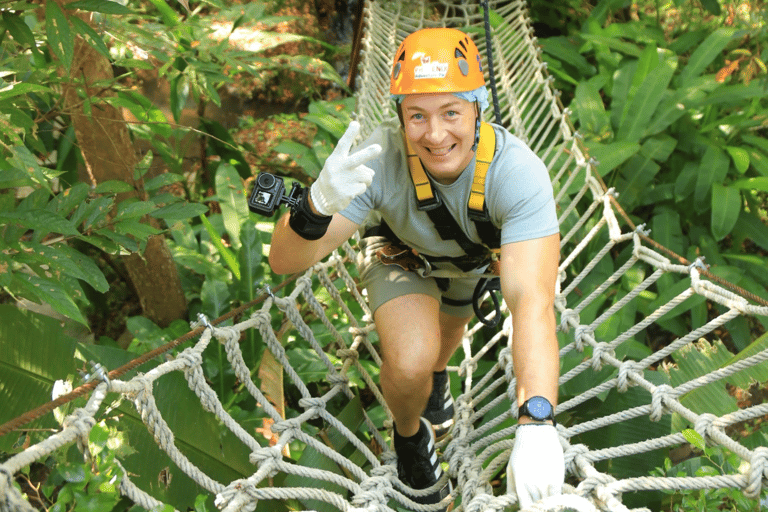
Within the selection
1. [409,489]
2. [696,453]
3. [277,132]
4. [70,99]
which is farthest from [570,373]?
[277,132]

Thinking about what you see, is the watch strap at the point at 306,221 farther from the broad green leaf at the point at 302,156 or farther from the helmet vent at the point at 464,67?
the broad green leaf at the point at 302,156

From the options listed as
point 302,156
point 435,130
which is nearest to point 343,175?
point 435,130

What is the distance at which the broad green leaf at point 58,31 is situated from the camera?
1.24 metres

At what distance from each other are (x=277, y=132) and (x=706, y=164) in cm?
230

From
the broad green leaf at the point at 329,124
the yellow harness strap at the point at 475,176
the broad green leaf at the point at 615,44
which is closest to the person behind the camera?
the yellow harness strap at the point at 475,176

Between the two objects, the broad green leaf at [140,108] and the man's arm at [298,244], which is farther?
the broad green leaf at [140,108]

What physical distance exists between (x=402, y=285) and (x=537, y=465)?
59 centimetres

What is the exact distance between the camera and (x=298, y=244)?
4.52 ft

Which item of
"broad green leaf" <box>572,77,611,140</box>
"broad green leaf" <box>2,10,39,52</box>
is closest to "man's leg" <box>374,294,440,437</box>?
"broad green leaf" <box>2,10,39,52</box>

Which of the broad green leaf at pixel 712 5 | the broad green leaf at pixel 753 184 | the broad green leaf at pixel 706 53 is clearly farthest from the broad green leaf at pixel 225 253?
the broad green leaf at pixel 712 5

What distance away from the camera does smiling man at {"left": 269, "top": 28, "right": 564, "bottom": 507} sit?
126 cm

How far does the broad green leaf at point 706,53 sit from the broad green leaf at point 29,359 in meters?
2.99

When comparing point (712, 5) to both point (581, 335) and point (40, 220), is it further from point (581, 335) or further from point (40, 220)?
point (40, 220)

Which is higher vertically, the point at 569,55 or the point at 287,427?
the point at 569,55
